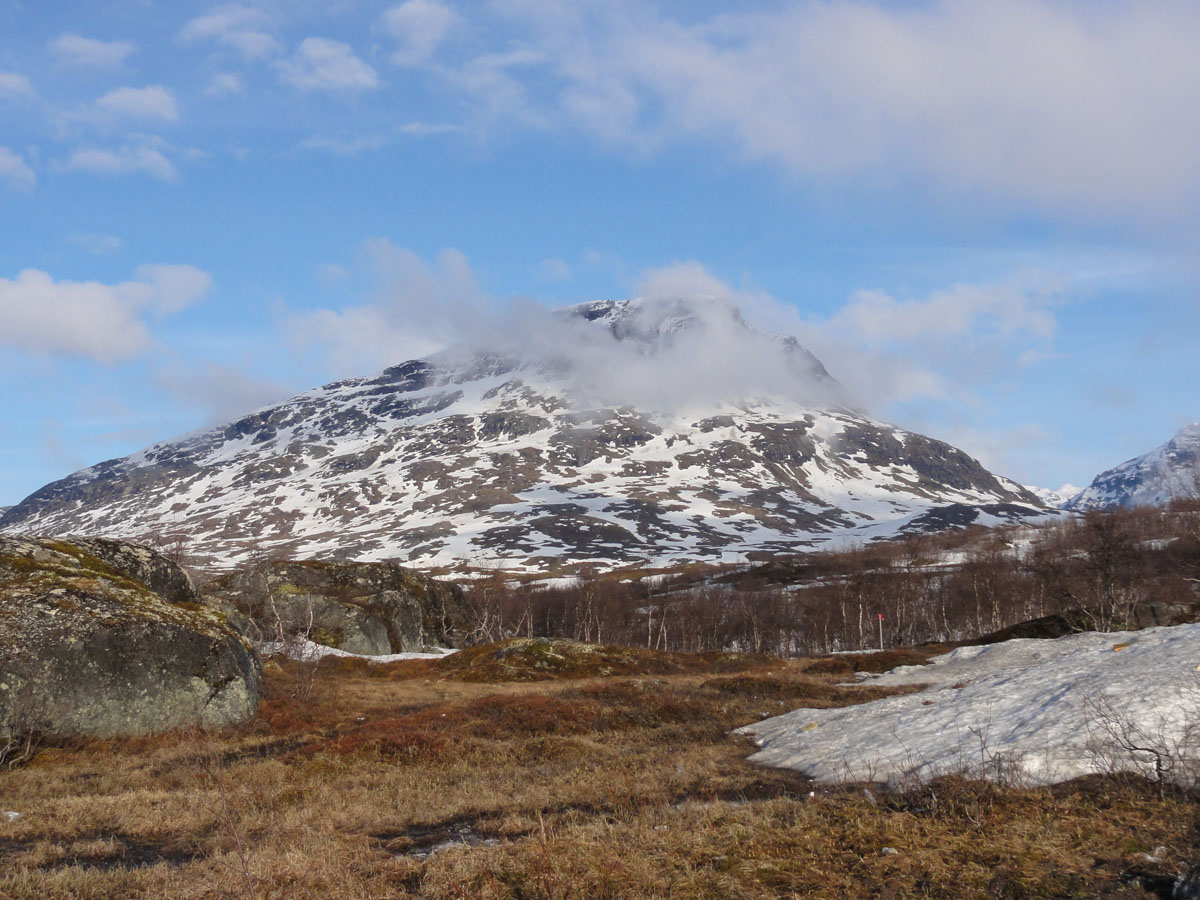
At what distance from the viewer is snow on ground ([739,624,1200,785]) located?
12.1 m

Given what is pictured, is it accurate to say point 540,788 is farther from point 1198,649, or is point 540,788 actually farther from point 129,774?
point 1198,649

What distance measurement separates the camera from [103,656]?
22.6 metres

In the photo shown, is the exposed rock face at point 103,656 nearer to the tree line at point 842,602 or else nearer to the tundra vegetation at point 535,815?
the tundra vegetation at point 535,815

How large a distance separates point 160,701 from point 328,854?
17118 millimetres

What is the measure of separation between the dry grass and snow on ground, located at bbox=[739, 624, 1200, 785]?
3.33ft

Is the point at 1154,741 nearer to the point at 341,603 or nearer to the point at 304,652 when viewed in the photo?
the point at 304,652

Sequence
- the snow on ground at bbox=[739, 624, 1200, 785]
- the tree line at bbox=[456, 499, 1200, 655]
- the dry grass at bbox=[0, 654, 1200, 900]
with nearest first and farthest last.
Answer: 1. the dry grass at bbox=[0, 654, 1200, 900]
2. the snow on ground at bbox=[739, 624, 1200, 785]
3. the tree line at bbox=[456, 499, 1200, 655]

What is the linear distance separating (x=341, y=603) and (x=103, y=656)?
138 feet

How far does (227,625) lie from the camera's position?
94.8 feet

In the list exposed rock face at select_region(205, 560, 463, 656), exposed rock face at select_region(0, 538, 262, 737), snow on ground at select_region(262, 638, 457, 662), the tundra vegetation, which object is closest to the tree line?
exposed rock face at select_region(205, 560, 463, 656)

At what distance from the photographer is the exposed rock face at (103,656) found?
69.0 feet

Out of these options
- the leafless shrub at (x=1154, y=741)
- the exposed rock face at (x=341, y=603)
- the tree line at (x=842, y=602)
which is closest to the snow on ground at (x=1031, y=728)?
the leafless shrub at (x=1154, y=741)

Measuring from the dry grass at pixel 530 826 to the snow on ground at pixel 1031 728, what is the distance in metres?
1.01

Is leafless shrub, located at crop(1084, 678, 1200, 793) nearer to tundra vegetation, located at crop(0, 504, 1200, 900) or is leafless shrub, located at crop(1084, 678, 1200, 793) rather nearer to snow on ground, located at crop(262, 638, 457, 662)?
tundra vegetation, located at crop(0, 504, 1200, 900)
